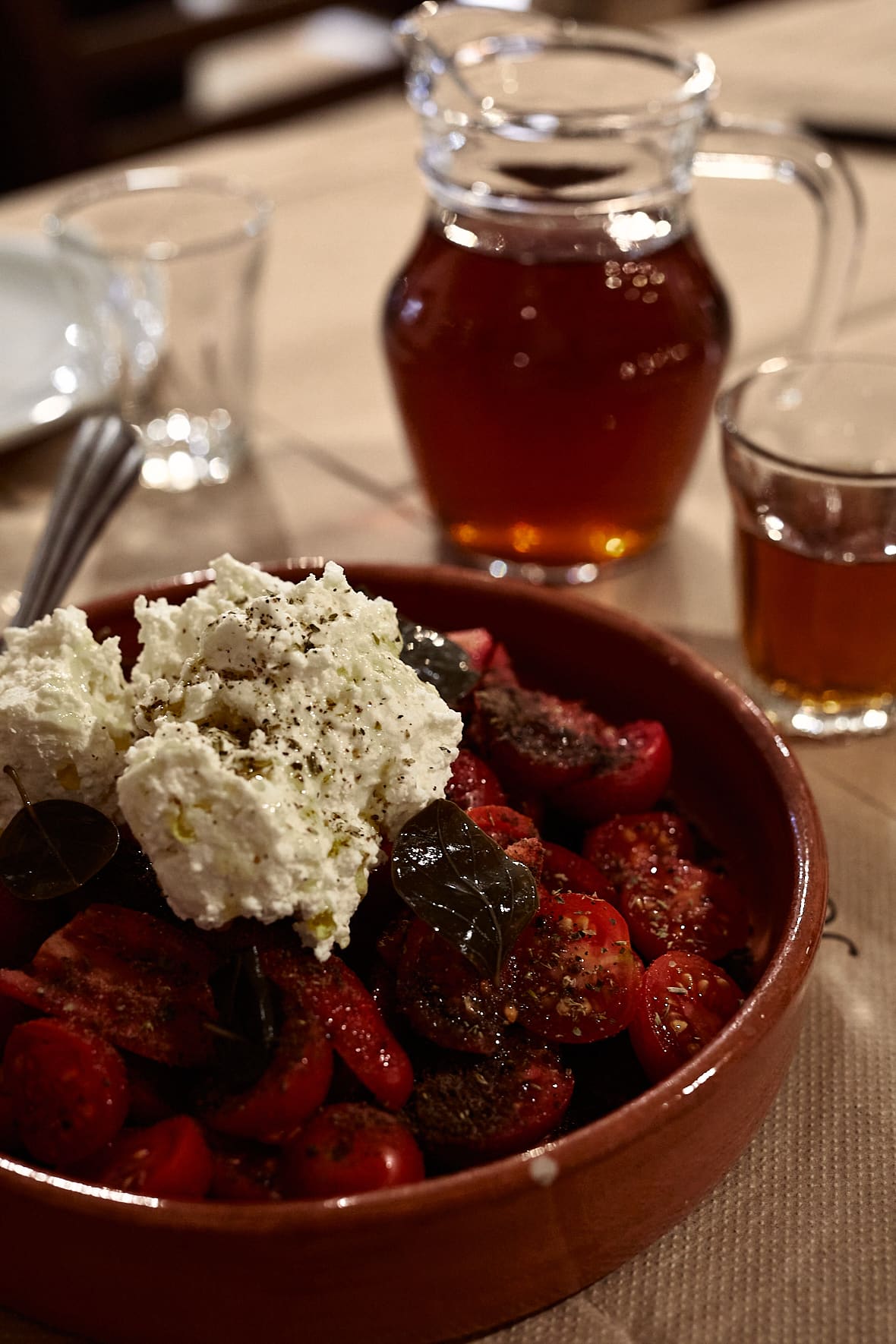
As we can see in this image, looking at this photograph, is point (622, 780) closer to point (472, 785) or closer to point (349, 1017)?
point (472, 785)

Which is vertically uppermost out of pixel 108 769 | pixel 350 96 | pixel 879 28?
pixel 108 769

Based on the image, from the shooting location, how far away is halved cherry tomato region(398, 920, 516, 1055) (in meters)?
0.87

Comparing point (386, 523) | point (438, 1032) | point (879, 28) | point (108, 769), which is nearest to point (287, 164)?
point (386, 523)

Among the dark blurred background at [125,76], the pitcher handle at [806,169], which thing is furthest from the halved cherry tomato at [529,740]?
the dark blurred background at [125,76]

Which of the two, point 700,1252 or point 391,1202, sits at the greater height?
point 391,1202

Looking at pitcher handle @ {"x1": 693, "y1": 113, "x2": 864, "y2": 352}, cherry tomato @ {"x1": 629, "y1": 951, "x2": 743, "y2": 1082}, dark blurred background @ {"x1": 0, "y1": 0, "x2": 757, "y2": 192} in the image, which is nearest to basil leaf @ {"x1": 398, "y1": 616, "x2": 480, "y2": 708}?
cherry tomato @ {"x1": 629, "y1": 951, "x2": 743, "y2": 1082}

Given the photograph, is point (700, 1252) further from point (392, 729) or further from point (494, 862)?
point (392, 729)

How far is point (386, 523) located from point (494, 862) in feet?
3.25

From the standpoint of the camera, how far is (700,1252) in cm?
89

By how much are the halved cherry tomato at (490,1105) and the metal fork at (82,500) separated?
78 cm

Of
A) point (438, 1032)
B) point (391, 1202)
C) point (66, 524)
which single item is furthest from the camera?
point (66, 524)

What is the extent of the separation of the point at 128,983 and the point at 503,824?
11.8 inches

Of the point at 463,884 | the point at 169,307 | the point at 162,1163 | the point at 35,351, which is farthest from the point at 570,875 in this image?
the point at 35,351

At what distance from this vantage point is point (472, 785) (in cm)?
104
